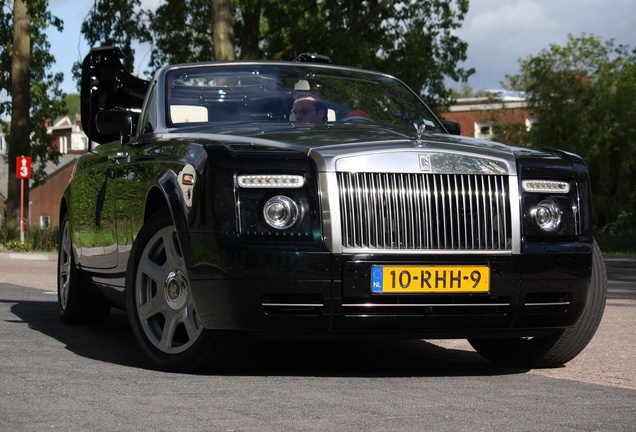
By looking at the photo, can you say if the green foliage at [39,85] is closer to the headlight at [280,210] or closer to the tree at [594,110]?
the tree at [594,110]

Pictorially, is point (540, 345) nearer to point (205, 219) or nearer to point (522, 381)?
point (522, 381)

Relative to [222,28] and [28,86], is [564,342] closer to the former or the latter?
[222,28]

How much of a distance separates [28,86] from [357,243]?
1193 inches

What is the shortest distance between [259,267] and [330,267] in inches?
12.8

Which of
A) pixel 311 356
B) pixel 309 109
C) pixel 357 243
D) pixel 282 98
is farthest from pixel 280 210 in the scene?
pixel 282 98

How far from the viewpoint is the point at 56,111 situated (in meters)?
38.1

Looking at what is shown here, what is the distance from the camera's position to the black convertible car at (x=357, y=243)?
18.9 feet

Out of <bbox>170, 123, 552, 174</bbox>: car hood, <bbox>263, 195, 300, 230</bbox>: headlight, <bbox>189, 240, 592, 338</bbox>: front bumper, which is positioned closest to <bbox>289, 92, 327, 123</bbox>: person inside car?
<bbox>170, 123, 552, 174</bbox>: car hood

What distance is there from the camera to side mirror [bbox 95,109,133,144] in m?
7.79

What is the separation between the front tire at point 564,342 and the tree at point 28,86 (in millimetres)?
28456

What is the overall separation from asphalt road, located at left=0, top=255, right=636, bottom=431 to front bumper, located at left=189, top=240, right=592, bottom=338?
27cm

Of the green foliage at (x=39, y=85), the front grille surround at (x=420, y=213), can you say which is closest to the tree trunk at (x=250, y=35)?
the green foliage at (x=39, y=85)

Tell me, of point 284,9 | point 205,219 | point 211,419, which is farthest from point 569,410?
point 284,9

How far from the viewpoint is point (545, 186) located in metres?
6.20
